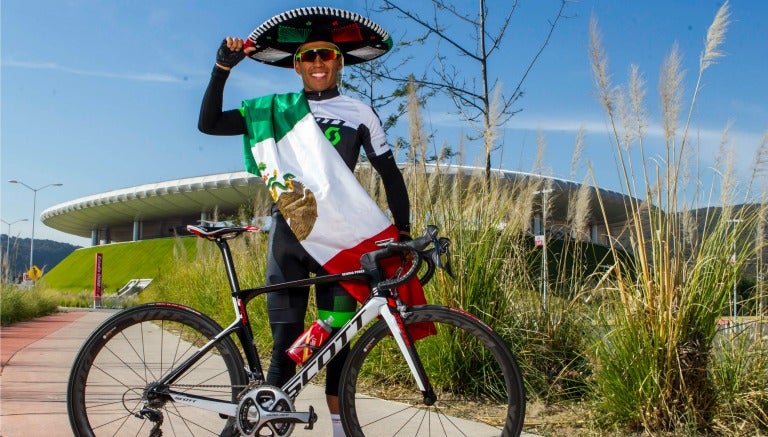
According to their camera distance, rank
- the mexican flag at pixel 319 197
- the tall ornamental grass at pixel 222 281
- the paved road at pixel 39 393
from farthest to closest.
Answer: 1. the tall ornamental grass at pixel 222 281
2. the paved road at pixel 39 393
3. the mexican flag at pixel 319 197

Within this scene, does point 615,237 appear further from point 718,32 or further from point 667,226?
point 718,32

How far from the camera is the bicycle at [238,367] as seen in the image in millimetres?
2479

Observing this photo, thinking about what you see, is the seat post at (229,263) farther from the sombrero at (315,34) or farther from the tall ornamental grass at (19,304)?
the tall ornamental grass at (19,304)

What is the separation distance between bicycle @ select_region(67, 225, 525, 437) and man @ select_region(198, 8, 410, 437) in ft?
0.40

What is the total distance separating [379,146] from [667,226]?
145cm

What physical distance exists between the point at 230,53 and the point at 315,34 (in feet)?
1.31

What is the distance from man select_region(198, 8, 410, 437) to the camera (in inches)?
108

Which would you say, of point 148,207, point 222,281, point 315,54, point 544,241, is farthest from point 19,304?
point 148,207

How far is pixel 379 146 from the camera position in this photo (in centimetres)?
285

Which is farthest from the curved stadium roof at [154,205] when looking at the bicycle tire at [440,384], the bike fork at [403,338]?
the bike fork at [403,338]

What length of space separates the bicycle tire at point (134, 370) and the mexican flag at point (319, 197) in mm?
520

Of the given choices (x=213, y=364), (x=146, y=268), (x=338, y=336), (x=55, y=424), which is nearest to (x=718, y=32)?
(x=338, y=336)

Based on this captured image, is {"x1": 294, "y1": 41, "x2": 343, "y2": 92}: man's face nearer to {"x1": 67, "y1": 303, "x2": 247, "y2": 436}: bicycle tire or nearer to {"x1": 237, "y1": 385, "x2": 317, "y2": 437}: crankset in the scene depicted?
{"x1": 67, "y1": 303, "x2": 247, "y2": 436}: bicycle tire

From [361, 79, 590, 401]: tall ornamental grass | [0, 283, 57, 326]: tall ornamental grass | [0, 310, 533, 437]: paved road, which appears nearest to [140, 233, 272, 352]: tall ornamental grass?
[0, 310, 533, 437]: paved road
